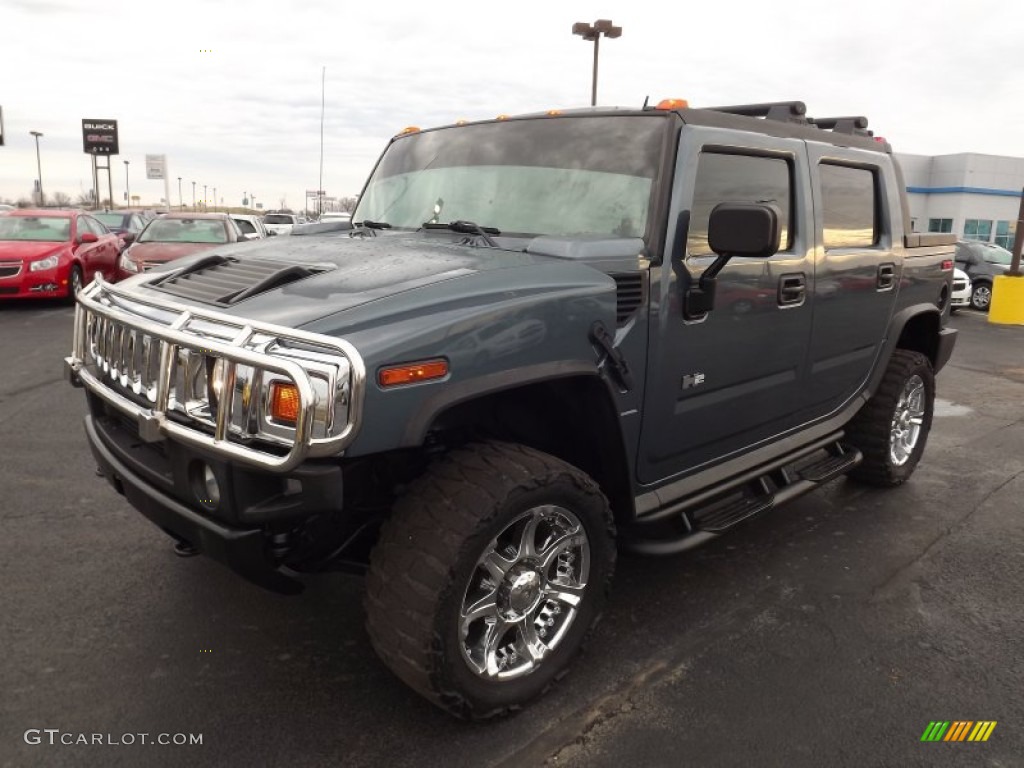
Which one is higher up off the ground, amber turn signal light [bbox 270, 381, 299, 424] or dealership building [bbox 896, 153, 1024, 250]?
dealership building [bbox 896, 153, 1024, 250]

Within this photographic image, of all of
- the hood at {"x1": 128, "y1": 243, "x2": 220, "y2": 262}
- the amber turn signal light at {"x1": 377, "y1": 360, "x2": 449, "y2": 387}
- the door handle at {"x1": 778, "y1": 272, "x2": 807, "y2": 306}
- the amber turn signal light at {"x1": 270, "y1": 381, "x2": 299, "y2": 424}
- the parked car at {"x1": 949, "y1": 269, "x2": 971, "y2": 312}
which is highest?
the door handle at {"x1": 778, "y1": 272, "x2": 807, "y2": 306}

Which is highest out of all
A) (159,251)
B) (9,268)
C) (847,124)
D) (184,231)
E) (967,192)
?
Result: (967,192)

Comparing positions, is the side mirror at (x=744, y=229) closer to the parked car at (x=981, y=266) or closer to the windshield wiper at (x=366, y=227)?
the windshield wiper at (x=366, y=227)

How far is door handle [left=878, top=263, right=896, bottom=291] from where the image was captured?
4262mm

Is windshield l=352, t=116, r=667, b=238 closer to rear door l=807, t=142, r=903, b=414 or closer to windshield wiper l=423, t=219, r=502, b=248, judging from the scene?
windshield wiper l=423, t=219, r=502, b=248

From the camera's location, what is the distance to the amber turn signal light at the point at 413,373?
7.02 ft

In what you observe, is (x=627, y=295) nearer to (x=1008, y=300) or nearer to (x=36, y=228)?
(x=36, y=228)

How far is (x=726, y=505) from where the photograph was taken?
3.46m

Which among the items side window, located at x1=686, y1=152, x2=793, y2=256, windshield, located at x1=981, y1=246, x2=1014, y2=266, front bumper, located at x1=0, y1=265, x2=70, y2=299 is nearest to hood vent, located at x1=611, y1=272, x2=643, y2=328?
side window, located at x1=686, y1=152, x2=793, y2=256

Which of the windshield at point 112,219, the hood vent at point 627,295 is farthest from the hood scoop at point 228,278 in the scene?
the windshield at point 112,219

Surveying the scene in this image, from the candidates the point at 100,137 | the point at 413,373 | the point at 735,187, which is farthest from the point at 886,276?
the point at 100,137

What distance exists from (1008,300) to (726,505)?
14.2 metres

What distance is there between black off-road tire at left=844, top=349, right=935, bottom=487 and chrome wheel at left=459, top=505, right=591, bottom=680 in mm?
2672

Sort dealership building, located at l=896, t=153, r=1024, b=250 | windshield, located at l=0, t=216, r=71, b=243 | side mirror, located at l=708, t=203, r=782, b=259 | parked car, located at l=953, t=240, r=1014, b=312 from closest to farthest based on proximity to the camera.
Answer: side mirror, located at l=708, t=203, r=782, b=259 < windshield, located at l=0, t=216, r=71, b=243 < parked car, located at l=953, t=240, r=1014, b=312 < dealership building, located at l=896, t=153, r=1024, b=250
